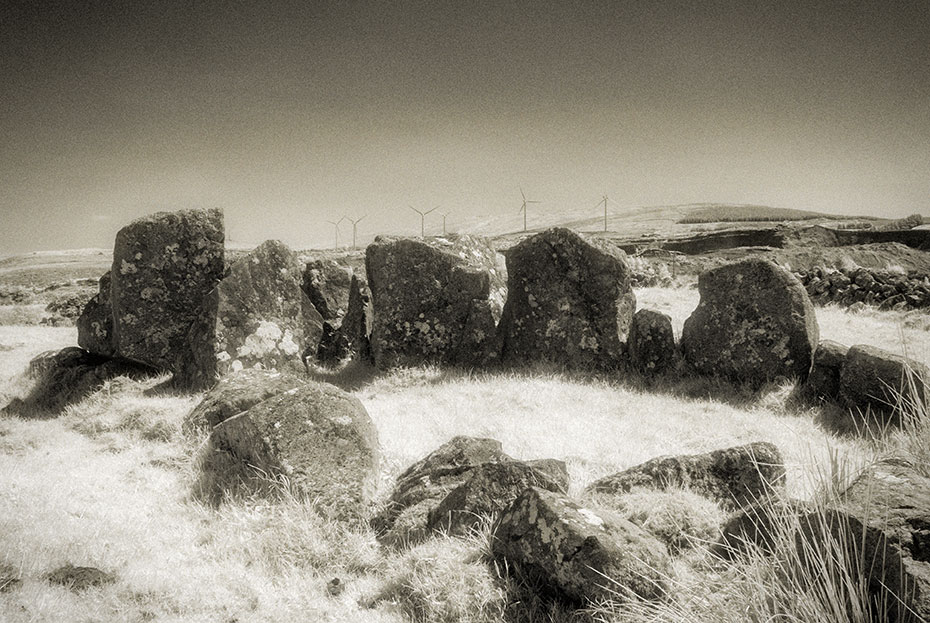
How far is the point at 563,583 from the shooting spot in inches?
160

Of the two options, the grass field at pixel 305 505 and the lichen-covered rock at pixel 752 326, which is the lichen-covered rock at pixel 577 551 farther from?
the lichen-covered rock at pixel 752 326

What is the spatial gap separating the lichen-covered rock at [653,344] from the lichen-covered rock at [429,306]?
2952 millimetres

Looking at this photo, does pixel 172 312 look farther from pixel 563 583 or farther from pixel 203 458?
pixel 563 583

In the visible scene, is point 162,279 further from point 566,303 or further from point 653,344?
point 653,344

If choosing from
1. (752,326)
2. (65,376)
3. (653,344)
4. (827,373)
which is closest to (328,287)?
(65,376)

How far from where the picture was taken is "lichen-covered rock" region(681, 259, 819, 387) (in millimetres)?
10766

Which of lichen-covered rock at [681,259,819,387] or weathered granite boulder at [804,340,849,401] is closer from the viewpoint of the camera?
weathered granite boulder at [804,340,849,401]

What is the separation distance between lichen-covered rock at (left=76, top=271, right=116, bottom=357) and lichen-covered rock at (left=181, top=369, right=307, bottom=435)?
5.75 m

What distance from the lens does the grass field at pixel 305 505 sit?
425 cm

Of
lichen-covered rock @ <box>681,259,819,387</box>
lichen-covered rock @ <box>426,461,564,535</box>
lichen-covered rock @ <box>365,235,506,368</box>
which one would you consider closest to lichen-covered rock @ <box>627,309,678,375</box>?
lichen-covered rock @ <box>681,259,819,387</box>

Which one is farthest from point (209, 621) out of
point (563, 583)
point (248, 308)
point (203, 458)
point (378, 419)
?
point (248, 308)

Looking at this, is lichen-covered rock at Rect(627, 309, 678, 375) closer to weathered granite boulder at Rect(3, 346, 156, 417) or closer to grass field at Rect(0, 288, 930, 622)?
grass field at Rect(0, 288, 930, 622)

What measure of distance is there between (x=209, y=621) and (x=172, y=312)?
29.6ft

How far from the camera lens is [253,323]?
11.3m
